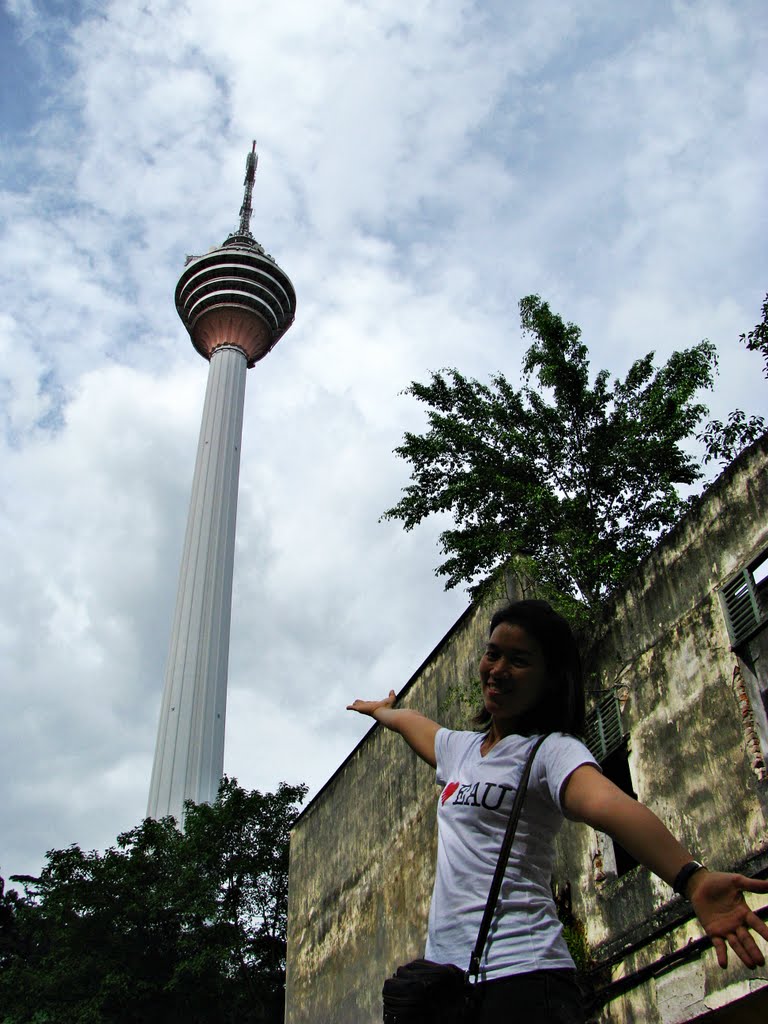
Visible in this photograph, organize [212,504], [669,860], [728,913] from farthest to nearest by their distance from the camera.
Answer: [212,504], [669,860], [728,913]

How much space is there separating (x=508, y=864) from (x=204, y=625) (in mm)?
32672

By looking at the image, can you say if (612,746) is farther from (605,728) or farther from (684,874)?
(684,874)

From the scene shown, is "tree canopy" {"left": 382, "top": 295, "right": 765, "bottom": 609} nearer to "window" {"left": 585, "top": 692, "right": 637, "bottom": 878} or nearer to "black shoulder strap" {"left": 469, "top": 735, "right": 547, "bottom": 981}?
"window" {"left": 585, "top": 692, "right": 637, "bottom": 878}

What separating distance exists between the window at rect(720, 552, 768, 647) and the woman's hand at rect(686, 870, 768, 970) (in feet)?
16.7

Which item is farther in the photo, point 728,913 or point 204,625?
point 204,625

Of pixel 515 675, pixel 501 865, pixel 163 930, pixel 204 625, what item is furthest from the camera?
pixel 204 625

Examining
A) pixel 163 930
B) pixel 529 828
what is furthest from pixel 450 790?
pixel 163 930

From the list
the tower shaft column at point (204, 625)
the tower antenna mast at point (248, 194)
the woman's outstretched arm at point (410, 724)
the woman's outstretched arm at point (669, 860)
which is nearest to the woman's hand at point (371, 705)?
the woman's outstretched arm at point (410, 724)

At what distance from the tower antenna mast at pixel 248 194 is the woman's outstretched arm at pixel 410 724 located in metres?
46.2

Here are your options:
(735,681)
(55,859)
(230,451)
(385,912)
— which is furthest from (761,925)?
(230,451)

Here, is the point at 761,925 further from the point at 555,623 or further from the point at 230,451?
the point at 230,451

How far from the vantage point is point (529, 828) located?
2150 mm

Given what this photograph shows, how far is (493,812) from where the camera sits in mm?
2176

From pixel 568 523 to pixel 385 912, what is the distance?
5.08 meters
